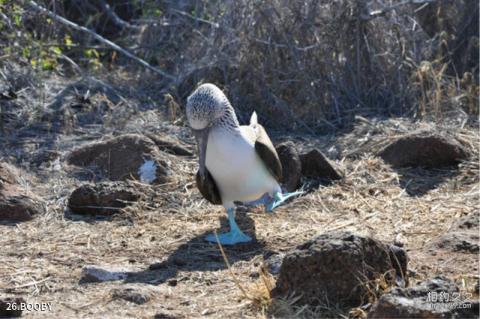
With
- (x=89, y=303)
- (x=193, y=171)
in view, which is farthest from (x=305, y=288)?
(x=193, y=171)

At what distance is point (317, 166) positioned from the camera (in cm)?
717

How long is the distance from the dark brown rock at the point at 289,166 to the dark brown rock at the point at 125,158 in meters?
0.92

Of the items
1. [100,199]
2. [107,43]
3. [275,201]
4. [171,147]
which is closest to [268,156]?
[275,201]

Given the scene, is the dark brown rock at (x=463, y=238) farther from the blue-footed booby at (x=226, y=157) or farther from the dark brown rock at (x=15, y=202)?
the dark brown rock at (x=15, y=202)

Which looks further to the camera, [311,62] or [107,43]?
[107,43]

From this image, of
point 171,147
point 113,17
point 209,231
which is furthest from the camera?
point 113,17

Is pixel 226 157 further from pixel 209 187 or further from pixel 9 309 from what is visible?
pixel 9 309

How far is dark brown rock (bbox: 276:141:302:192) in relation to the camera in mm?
6977

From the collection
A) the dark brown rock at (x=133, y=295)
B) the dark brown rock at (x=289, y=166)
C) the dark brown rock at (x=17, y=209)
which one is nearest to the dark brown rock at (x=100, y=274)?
the dark brown rock at (x=133, y=295)

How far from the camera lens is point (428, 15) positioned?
1004 centimetres

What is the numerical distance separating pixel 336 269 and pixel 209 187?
1.93 metres

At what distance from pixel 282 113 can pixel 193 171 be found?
1.58 m

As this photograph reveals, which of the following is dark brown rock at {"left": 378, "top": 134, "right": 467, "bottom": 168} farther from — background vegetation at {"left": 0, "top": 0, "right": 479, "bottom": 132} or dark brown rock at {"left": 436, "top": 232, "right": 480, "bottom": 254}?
dark brown rock at {"left": 436, "top": 232, "right": 480, "bottom": 254}

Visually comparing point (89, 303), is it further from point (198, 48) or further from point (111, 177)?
point (198, 48)
